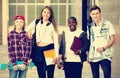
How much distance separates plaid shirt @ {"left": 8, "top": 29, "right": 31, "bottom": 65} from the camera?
6.96 metres

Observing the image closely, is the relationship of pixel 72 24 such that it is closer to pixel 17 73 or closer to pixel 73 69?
pixel 73 69

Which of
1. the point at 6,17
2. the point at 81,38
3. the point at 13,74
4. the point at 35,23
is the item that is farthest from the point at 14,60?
the point at 6,17

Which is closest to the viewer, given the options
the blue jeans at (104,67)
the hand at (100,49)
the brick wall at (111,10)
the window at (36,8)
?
the hand at (100,49)

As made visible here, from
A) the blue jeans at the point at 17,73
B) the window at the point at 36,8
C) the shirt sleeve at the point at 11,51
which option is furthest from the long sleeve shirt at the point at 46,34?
the window at the point at 36,8

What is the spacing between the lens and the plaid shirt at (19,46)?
22.8ft

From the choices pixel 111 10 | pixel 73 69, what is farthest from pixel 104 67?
pixel 111 10

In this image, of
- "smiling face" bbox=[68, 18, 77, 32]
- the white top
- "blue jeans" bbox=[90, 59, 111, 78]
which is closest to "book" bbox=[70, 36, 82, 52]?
"smiling face" bbox=[68, 18, 77, 32]

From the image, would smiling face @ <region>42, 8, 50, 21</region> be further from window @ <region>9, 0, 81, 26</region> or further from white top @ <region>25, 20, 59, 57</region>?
window @ <region>9, 0, 81, 26</region>

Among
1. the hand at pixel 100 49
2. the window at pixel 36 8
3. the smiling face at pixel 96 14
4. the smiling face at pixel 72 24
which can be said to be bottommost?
the hand at pixel 100 49

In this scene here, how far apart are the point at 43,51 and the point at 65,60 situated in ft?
1.45

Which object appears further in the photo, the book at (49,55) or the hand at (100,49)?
the book at (49,55)

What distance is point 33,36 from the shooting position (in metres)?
7.11

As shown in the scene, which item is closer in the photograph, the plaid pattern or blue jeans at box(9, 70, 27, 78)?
the plaid pattern

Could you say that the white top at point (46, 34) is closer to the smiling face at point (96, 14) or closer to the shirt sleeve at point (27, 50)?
the shirt sleeve at point (27, 50)
